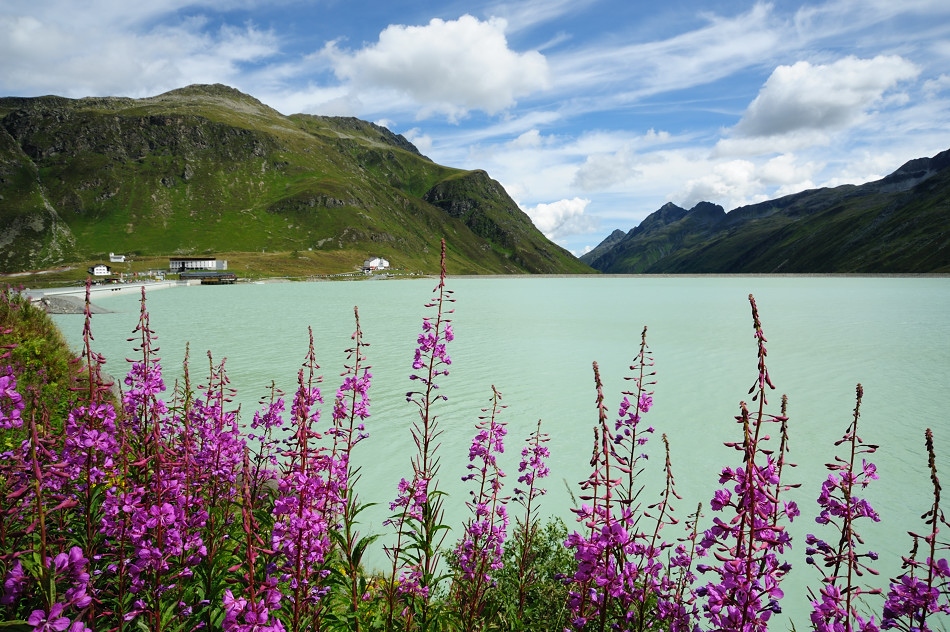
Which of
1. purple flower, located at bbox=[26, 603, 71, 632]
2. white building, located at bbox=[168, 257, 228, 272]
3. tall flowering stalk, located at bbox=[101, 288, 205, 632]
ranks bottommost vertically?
tall flowering stalk, located at bbox=[101, 288, 205, 632]

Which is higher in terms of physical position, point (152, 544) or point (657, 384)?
point (152, 544)

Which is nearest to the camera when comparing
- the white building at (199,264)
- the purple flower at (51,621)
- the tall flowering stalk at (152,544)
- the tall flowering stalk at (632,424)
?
the purple flower at (51,621)

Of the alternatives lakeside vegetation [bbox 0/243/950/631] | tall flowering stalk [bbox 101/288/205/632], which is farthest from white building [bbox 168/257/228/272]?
tall flowering stalk [bbox 101/288/205/632]

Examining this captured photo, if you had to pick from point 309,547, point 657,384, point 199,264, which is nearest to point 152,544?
point 309,547

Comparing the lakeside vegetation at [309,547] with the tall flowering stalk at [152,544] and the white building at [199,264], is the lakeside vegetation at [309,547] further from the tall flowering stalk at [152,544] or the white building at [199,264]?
the white building at [199,264]

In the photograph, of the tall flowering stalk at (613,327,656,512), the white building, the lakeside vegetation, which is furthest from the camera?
the white building

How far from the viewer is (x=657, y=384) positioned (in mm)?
28391

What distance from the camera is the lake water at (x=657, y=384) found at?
15.0m

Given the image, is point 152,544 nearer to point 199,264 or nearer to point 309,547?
point 309,547

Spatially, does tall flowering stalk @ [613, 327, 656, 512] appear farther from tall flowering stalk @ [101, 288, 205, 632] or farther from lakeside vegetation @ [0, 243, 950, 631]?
tall flowering stalk @ [101, 288, 205, 632]

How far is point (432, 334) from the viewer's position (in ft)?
20.9

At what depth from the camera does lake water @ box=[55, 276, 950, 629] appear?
14969 mm

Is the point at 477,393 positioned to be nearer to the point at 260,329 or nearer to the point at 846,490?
the point at 846,490

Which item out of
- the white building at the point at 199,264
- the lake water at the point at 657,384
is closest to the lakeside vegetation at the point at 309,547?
the lake water at the point at 657,384
